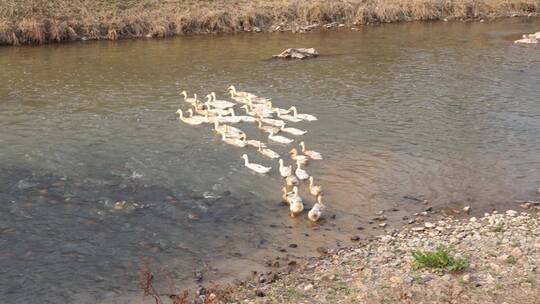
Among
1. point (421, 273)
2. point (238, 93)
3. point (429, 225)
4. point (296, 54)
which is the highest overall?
point (296, 54)

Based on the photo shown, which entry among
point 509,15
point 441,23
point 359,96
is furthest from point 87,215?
point 509,15

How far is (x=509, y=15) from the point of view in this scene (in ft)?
175

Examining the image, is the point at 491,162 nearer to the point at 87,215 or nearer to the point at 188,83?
the point at 87,215

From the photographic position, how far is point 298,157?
1872cm

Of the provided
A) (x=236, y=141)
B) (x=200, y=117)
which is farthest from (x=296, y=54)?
(x=236, y=141)

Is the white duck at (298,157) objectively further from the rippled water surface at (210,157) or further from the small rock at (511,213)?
the small rock at (511,213)

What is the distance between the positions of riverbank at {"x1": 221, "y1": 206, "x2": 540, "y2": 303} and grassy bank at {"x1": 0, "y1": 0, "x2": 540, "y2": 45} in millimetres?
33290

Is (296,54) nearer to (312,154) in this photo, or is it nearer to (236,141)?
(236,141)

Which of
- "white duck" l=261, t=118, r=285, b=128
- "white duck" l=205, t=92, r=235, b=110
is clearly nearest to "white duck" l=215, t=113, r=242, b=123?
"white duck" l=261, t=118, r=285, b=128

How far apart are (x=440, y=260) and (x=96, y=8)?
128 ft

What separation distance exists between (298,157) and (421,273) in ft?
26.2

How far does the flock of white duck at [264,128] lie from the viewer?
52.0 ft

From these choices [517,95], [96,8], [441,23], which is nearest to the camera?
[517,95]

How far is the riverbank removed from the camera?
34.7ft
